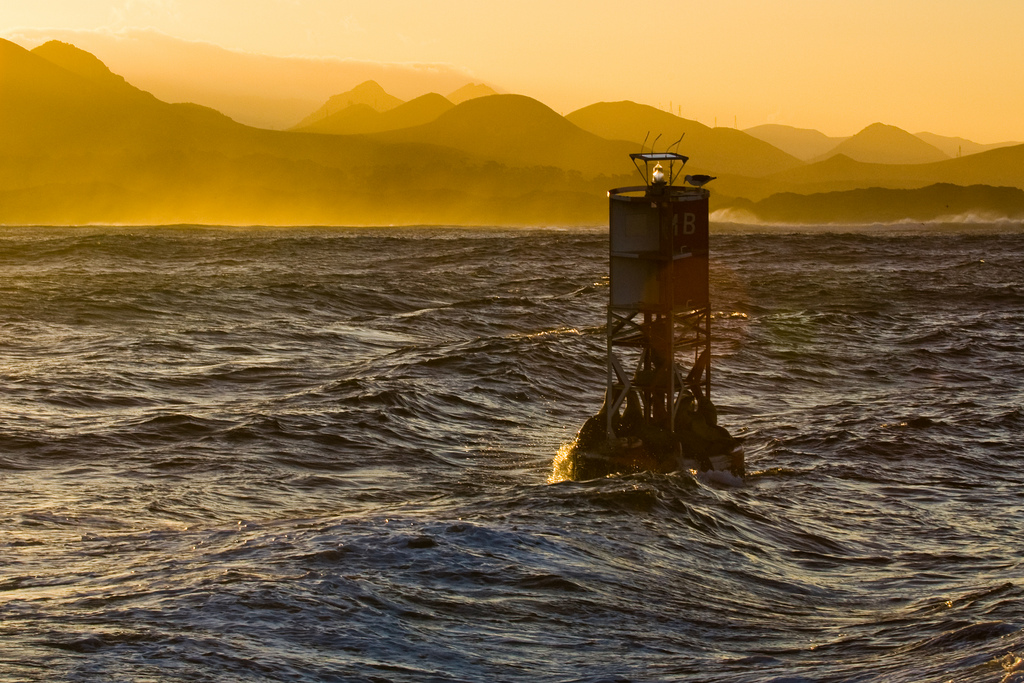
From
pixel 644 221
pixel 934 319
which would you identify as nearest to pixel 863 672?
pixel 644 221

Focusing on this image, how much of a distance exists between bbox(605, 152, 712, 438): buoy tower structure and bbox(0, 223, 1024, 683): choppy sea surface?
5.67ft

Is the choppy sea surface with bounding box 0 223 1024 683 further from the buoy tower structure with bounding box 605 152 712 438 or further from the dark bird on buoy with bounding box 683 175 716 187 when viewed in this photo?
the dark bird on buoy with bounding box 683 175 716 187

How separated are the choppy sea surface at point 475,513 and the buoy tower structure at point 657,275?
1.73m

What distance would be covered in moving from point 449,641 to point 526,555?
3.24 metres

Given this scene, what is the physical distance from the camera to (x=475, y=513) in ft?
62.7

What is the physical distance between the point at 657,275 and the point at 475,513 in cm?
530

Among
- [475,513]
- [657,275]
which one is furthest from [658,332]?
[475,513]

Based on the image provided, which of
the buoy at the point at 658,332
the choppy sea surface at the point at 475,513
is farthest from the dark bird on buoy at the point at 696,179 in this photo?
the choppy sea surface at the point at 475,513

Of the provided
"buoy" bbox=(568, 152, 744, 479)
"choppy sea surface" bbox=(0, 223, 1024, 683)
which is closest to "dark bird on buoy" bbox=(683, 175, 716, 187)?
"buoy" bbox=(568, 152, 744, 479)

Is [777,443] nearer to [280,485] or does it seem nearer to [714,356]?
[280,485]

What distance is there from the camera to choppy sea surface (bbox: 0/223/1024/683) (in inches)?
523

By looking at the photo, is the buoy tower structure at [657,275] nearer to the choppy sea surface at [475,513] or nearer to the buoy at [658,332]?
the buoy at [658,332]

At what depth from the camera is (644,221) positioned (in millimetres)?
20062

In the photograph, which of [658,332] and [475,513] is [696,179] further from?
[475,513]
